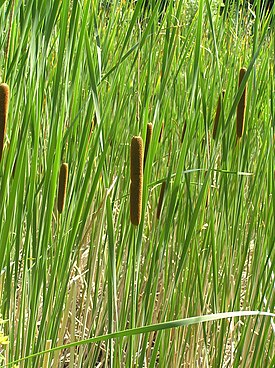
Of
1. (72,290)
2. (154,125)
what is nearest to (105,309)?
(72,290)

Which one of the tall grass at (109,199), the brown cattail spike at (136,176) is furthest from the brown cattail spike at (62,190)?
the brown cattail spike at (136,176)

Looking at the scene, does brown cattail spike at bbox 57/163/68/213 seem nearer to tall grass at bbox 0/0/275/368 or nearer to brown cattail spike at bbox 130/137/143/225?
tall grass at bbox 0/0/275/368

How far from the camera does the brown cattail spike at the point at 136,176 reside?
801 mm

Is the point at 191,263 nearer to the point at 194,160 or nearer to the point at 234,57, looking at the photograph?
the point at 194,160

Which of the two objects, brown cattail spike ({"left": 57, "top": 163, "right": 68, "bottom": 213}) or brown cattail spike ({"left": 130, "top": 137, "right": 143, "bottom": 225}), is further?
brown cattail spike ({"left": 57, "top": 163, "right": 68, "bottom": 213})

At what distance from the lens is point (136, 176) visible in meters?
0.82

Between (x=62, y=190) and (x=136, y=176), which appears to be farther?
(x=62, y=190)

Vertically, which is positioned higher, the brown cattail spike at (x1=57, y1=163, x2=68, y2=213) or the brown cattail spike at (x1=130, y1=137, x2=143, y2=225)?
the brown cattail spike at (x1=130, y1=137, x2=143, y2=225)

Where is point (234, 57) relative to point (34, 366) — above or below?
above

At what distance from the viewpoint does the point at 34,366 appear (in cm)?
96

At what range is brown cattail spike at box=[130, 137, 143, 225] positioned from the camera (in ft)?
2.63

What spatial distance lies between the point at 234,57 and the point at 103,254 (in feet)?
1.77

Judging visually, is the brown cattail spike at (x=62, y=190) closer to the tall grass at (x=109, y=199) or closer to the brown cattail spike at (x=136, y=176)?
the tall grass at (x=109, y=199)

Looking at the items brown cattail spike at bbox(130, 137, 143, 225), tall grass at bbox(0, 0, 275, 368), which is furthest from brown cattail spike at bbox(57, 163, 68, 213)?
brown cattail spike at bbox(130, 137, 143, 225)
